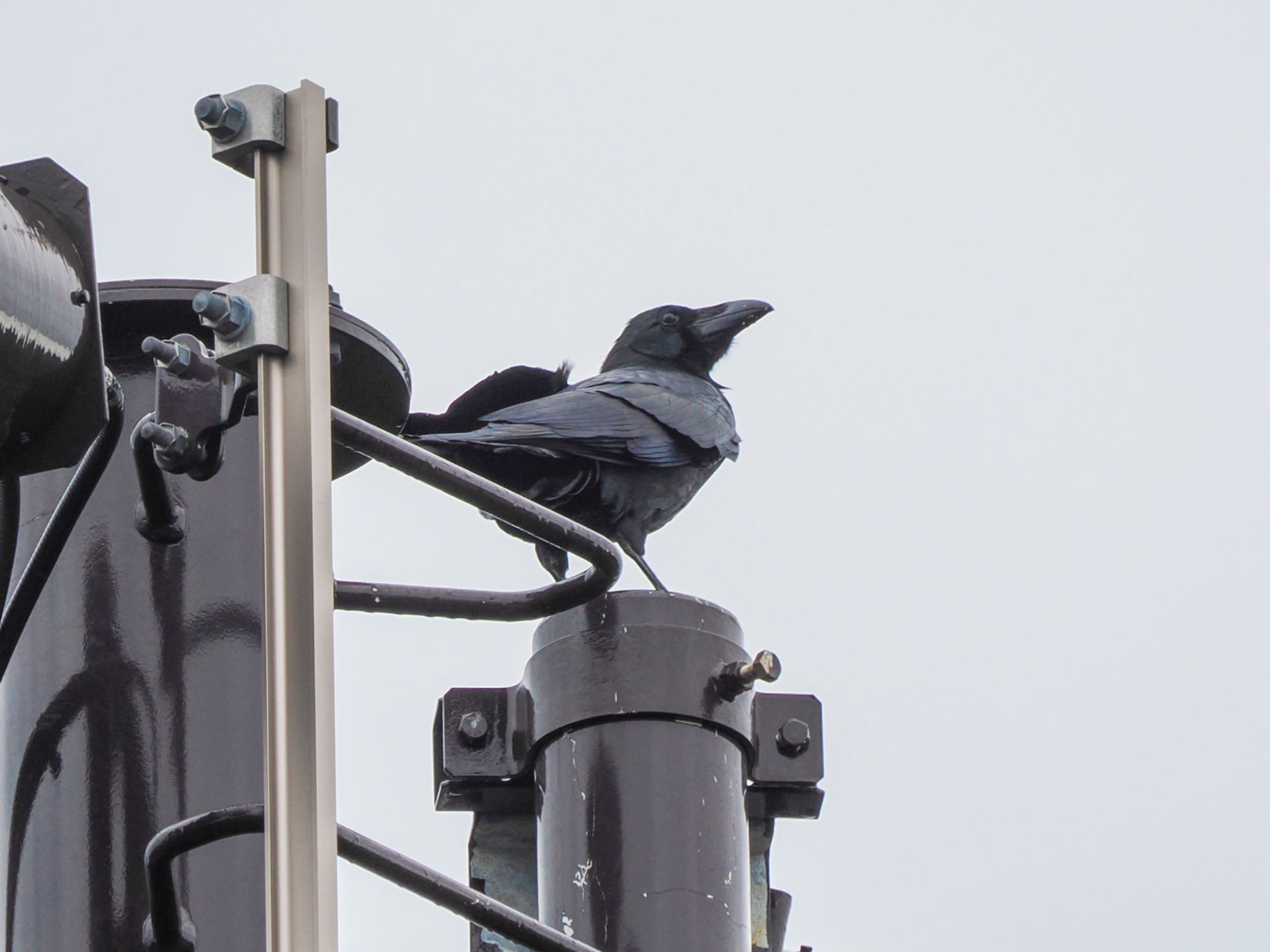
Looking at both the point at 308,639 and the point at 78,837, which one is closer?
the point at 308,639

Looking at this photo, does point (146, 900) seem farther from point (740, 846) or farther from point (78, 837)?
point (740, 846)

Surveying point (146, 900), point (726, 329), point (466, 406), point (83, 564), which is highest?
point (726, 329)

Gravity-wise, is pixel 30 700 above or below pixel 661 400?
below

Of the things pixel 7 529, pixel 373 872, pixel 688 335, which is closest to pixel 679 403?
pixel 688 335

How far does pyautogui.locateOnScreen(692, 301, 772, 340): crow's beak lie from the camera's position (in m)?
7.53

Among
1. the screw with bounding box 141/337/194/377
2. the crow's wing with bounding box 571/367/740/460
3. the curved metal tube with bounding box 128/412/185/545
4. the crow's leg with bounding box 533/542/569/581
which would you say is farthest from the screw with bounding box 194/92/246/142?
the crow's wing with bounding box 571/367/740/460

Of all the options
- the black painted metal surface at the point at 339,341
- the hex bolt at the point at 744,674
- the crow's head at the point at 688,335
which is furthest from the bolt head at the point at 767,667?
the crow's head at the point at 688,335

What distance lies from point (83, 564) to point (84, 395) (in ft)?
2.29

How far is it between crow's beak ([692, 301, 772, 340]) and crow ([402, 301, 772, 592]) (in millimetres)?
909

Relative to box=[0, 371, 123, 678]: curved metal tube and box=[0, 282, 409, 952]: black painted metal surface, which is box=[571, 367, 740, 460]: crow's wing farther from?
box=[0, 371, 123, 678]: curved metal tube

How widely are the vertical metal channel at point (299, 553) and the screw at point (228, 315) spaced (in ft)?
0.13

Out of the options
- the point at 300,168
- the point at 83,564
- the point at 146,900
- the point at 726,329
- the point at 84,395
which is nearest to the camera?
the point at 300,168

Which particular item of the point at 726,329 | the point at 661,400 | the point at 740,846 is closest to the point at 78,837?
the point at 740,846

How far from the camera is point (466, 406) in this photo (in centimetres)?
604
